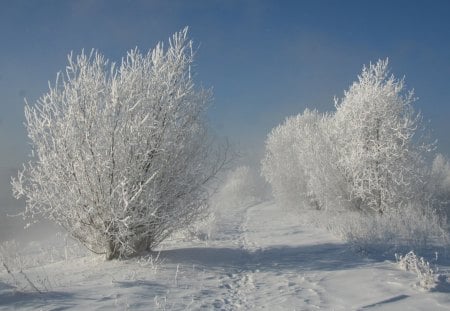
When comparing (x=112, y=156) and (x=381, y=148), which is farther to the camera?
(x=381, y=148)

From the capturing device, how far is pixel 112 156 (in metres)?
7.96

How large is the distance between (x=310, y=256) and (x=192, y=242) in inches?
146

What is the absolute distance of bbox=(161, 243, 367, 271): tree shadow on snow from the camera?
828 cm

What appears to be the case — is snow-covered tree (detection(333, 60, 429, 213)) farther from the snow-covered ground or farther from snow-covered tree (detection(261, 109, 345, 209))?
the snow-covered ground

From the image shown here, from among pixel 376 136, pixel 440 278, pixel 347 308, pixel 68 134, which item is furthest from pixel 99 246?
pixel 376 136

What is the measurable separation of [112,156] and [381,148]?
36.1 ft

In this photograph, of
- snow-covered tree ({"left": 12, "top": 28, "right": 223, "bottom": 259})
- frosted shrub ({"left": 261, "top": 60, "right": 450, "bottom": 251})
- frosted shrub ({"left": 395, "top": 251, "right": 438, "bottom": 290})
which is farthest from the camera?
frosted shrub ({"left": 261, "top": 60, "right": 450, "bottom": 251})

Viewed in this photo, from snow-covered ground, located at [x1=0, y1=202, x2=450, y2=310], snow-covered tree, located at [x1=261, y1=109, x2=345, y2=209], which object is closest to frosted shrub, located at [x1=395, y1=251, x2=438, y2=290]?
snow-covered ground, located at [x1=0, y1=202, x2=450, y2=310]

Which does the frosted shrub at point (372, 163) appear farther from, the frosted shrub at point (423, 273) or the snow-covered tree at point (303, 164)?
the frosted shrub at point (423, 273)

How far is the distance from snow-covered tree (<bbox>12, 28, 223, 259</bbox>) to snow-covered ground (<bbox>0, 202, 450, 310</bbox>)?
2.90ft

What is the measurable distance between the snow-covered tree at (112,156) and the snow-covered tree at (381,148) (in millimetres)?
9221

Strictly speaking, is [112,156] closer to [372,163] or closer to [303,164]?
[372,163]

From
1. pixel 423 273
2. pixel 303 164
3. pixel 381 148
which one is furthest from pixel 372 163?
pixel 423 273

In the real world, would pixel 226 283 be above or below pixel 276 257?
below
